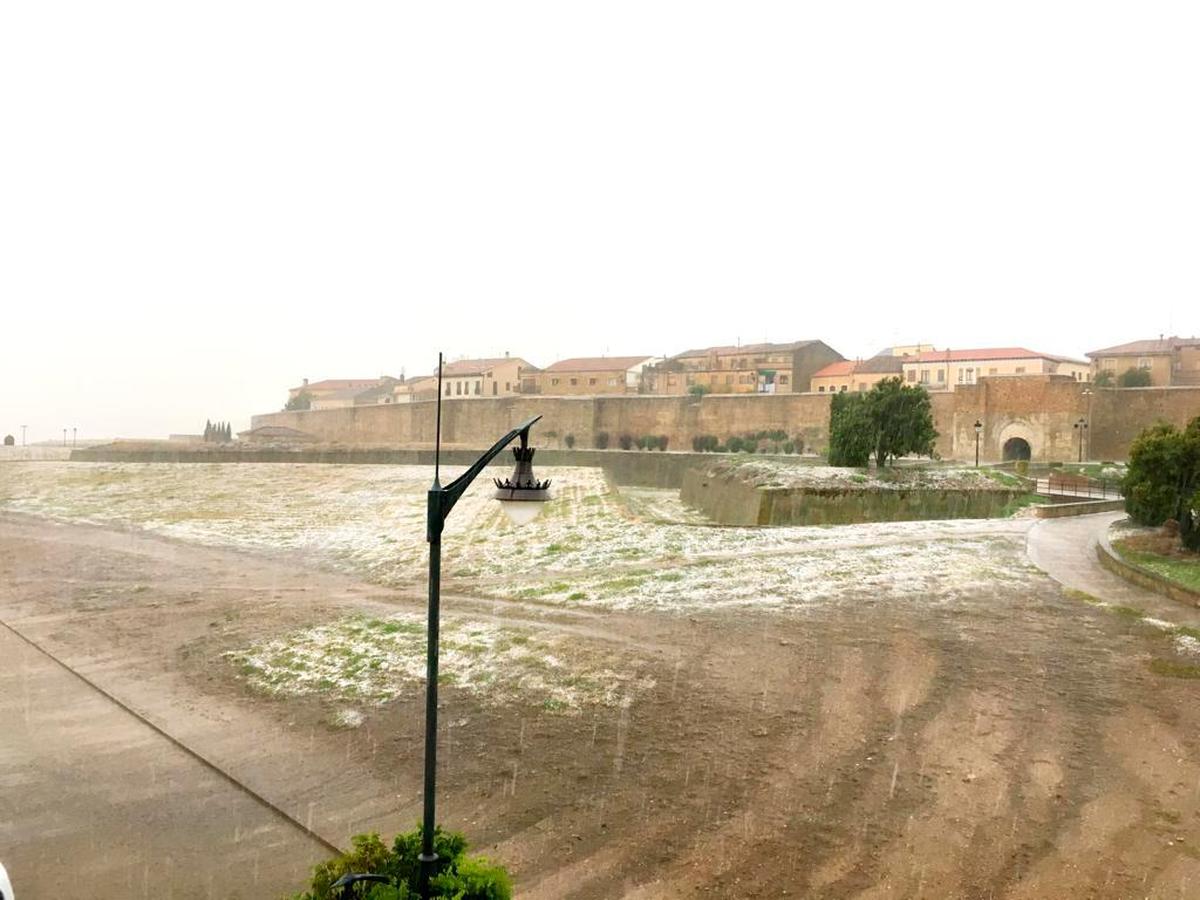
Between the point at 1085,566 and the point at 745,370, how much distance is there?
1959 inches

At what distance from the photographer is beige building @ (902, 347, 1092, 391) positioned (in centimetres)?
5481

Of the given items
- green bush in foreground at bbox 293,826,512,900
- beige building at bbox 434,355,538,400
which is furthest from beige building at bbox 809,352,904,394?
green bush in foreground at bbox 293,826,512,900

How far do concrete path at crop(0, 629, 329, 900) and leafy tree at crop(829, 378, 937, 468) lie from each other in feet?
75.5

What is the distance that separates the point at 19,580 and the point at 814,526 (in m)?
17.0

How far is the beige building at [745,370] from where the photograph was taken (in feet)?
206

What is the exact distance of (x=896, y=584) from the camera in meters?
13.4

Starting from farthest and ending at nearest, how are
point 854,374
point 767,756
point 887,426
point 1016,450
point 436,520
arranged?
point 854,374
point 1016,450
point 887,426
point 767,756
point 436,520

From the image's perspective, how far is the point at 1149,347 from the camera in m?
54.9

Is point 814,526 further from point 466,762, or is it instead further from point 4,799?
point 4,799

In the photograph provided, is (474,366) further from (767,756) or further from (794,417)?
(767,756)

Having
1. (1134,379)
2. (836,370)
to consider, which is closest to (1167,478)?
(1134,379)

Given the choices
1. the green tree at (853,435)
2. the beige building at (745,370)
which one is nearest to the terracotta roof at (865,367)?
the beige building at (745,370)

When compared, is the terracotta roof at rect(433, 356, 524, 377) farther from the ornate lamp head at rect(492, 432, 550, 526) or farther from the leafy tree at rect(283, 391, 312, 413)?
the ornate lamp head at rect(492, 432, 550, 526)

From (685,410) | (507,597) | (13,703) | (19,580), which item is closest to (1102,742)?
(507,597)
